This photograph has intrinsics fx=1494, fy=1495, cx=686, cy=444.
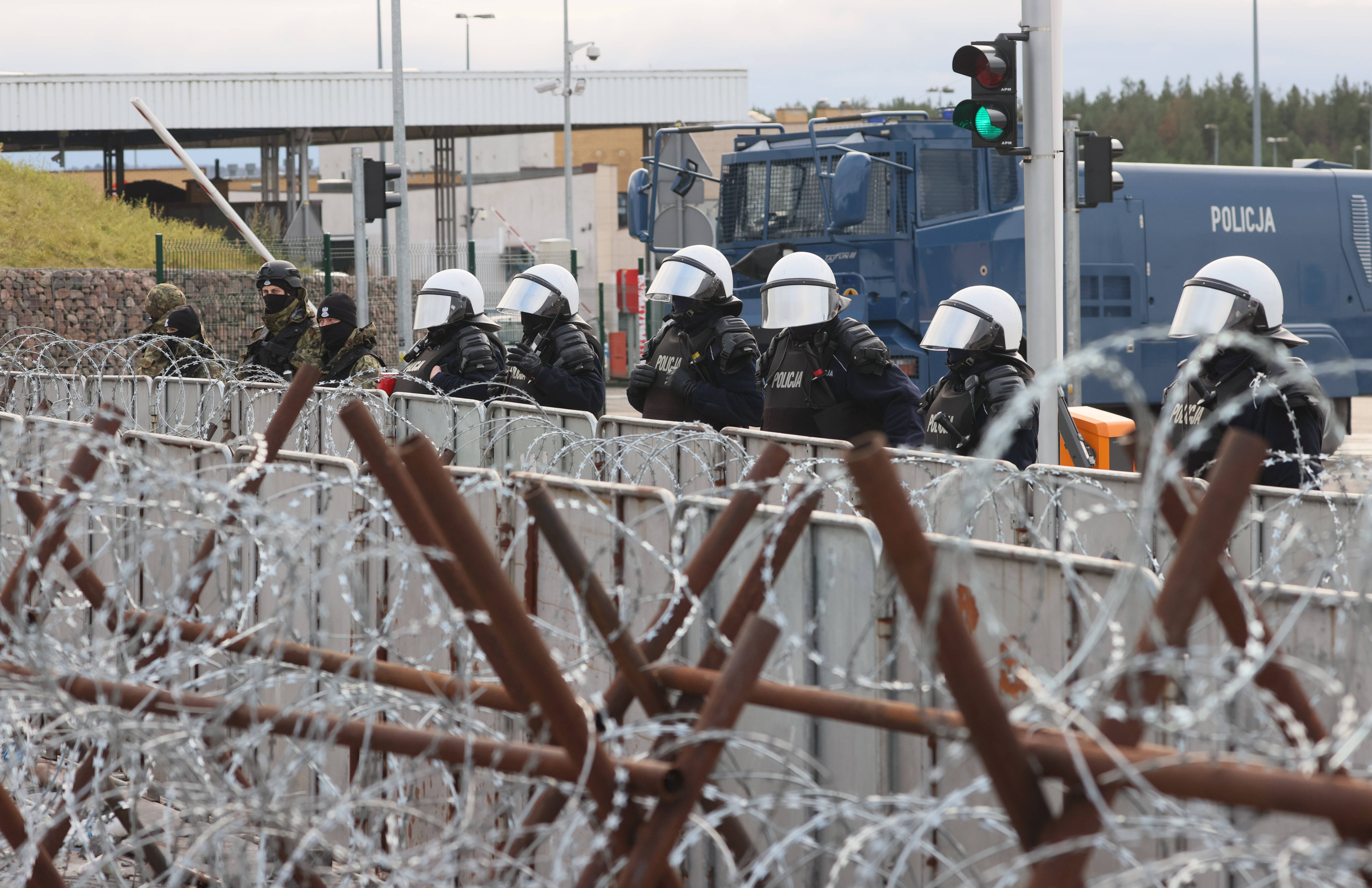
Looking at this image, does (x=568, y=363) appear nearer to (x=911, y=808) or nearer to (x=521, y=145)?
(x=911, y=808)

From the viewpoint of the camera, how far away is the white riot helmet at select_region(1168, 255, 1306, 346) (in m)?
6.03

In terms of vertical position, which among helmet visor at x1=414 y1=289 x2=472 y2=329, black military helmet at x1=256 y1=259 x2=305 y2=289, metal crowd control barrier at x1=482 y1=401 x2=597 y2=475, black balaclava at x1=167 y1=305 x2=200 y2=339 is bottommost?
metal crowd control barrier at x1=482 y1=401 x2=597 y2=475

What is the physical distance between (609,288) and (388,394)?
23783mm

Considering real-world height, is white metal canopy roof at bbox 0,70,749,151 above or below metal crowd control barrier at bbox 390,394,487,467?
above

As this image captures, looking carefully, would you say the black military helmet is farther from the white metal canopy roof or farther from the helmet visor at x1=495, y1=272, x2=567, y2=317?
the white metal canopy roof

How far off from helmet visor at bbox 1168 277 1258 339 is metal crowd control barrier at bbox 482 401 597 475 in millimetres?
2489

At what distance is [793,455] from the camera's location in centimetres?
557

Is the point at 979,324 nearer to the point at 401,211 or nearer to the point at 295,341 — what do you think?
the point at 295,341

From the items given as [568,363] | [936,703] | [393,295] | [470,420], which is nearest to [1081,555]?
[936,703]

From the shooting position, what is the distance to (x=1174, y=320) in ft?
19.6

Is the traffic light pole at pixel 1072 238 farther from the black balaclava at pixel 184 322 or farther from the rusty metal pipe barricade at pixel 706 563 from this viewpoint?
the black balaclava at pixel 184 322

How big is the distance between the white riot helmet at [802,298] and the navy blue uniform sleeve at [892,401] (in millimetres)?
344

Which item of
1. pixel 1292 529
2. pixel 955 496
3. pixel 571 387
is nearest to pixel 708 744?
pixel 1292 529

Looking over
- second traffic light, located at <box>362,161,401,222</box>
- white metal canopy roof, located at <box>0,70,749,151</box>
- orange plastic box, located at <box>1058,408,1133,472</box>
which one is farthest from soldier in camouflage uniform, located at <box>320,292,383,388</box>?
white metal canopy roof, located at <box>0,70,749,151</box>
